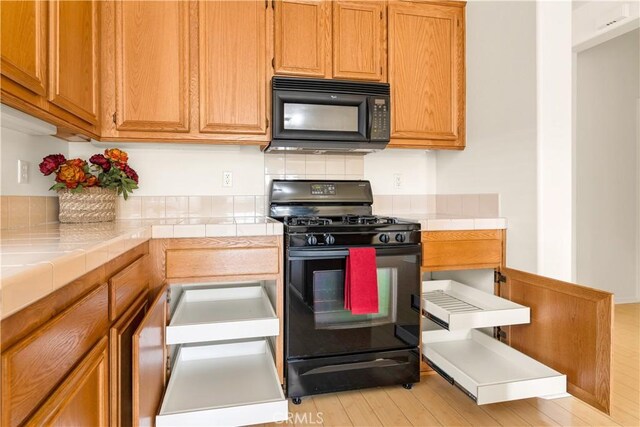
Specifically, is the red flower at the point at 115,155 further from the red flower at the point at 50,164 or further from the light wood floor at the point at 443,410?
the light wood floor at the point at 443,410

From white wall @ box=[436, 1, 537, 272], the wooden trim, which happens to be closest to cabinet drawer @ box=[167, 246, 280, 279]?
the wooden trim

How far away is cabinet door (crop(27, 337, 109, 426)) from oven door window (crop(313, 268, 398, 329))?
1017 millimetres

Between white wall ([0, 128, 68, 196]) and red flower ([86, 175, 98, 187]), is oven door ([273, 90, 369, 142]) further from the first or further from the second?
white wall ([0, 128, 68, 196])

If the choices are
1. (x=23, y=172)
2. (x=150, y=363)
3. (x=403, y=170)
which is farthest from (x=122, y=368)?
(x=403, y=170)

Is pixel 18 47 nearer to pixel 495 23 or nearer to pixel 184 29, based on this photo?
pixel 184 29

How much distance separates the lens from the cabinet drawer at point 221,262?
5.64 ft

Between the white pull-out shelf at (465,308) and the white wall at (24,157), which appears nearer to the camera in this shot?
the white wall at (24,157)

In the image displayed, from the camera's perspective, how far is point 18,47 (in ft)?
3.58

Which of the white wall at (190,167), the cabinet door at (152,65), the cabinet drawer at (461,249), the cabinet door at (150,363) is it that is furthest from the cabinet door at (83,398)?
the cabinet drawer at (461,249)

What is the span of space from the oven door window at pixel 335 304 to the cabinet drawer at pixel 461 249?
29 centimetres

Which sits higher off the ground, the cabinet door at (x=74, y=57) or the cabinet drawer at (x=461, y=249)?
the cabinet door at (x=74, y=57)

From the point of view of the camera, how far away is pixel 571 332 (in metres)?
1.57

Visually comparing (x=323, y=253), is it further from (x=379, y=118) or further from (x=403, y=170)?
(x=403, y=170)

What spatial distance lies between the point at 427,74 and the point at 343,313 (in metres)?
1.61
